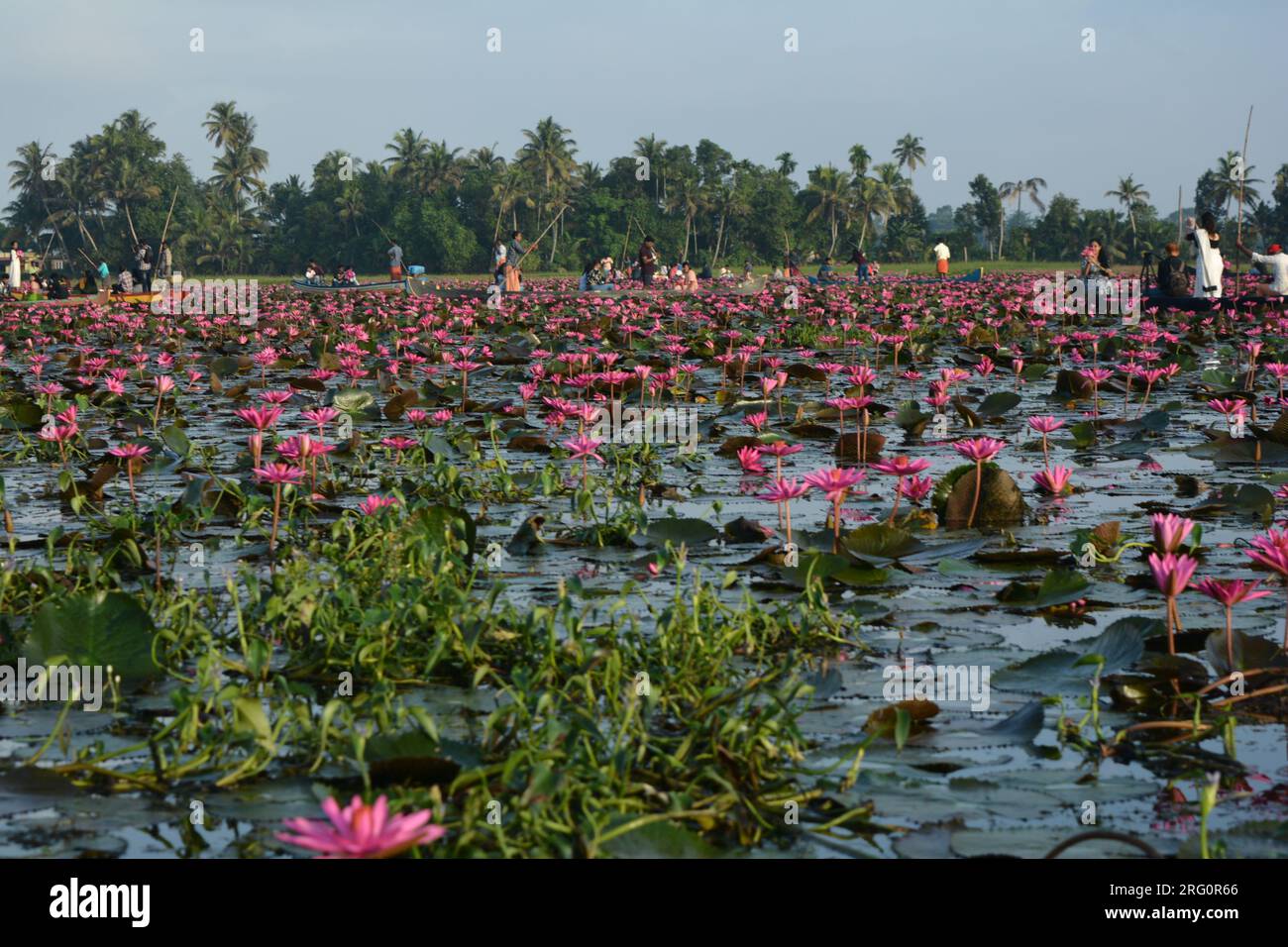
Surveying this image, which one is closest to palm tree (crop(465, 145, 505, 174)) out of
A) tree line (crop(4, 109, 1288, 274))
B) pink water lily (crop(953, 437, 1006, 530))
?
tree line (crop(4, 109, 1288, 274))

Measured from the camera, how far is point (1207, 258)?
15.5 m

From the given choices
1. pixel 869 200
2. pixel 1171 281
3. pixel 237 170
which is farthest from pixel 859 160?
pixel 1171 281

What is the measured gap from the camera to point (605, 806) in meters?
1.97

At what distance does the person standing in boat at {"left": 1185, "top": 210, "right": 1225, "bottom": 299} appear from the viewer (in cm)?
1505

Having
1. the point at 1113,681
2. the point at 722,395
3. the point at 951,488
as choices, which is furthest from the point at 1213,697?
the point at 722,395

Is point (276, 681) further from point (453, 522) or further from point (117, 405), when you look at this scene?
point (117, 405)

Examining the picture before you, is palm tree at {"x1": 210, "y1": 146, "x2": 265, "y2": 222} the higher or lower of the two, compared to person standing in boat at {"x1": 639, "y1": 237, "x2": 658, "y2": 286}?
higher

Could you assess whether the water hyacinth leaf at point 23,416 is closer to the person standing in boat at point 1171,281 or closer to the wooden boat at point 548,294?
the person standing in boat at point 1171,281

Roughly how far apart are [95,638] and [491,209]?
7223 cm

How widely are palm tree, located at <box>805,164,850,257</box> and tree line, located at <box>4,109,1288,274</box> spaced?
0.12 meters

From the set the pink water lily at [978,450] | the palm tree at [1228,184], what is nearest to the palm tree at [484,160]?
the palm tree at [1228,184]

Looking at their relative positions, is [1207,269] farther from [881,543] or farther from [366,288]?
[366,288]

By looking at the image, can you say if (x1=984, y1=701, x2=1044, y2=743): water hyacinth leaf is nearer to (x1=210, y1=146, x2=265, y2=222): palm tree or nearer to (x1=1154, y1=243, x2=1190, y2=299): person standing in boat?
(x1=1154, y1=243, x2=1190, y2=299): person standing in boat
